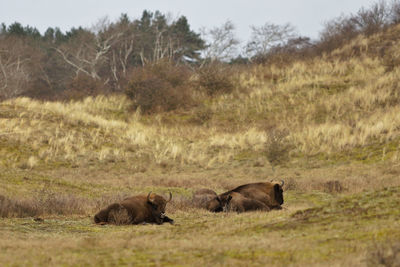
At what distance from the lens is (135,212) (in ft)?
35.4

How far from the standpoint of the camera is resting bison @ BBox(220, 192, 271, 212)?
1180 cm

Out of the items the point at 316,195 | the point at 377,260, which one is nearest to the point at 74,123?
the point at 316,195

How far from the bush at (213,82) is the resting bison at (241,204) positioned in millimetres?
27349

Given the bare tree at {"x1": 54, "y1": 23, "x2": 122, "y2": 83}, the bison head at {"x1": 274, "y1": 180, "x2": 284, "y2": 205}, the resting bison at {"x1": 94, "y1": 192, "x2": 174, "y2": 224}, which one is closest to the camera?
the resting bison at {"x1": 94, "y1": 192, "x2": 174, "y2": 224}

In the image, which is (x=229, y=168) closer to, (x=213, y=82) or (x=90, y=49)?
(x=213, y=82)

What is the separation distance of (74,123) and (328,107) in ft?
51.3

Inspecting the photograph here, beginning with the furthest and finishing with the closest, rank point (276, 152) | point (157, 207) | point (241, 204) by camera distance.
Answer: point (276, 152) → point (241, 204) → point (157, 207)

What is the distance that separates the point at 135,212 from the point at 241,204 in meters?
2.51

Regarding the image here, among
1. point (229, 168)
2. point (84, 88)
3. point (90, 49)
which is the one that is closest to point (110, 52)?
point (90, 49)

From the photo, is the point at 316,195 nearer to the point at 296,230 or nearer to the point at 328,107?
the point at 296,230

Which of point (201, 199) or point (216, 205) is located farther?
point (201, 199)

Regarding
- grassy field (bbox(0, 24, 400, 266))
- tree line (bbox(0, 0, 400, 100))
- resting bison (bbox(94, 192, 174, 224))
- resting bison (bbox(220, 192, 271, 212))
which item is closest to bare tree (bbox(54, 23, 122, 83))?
tree line (bbox(0, 0, 400, 100))

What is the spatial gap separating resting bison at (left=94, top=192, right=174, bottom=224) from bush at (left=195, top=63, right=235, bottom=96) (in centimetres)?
2839

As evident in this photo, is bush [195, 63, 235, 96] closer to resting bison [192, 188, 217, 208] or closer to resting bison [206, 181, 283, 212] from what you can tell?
resting bison [192, 188, 217, 208]
